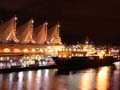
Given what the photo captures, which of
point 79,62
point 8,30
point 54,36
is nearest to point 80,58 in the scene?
point 79,62

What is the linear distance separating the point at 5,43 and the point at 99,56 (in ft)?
53.5

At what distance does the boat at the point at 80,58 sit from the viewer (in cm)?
4822

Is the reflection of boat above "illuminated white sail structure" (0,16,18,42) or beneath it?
beneath

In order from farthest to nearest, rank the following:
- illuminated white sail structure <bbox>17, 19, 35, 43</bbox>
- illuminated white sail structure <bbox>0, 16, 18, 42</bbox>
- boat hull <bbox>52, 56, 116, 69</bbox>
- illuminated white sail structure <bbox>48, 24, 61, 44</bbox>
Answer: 1. illuminated white sail structure <bbox>48, 24, 61, 44</bbox>
2. illuminated white sail structure <bbox>17, 19, 35, 43</bbox>
3. illuminated white sail structure <bbox>0, 16, 18, 42</bbox>
4. boat hull <bbox>52, 56, 116, 69</bbox>

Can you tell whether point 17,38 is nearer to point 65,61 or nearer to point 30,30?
point 30,30

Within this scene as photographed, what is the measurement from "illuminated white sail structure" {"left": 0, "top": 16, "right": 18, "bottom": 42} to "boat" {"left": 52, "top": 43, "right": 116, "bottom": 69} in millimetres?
6528

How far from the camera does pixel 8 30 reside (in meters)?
48.8

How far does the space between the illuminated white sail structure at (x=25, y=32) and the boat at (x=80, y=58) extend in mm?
4974

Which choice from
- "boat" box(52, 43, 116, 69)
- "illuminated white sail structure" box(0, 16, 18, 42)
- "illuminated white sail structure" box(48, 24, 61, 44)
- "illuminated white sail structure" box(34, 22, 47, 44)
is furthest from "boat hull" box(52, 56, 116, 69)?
"illuminated white sail structure" box(48, 24, 61, 44)

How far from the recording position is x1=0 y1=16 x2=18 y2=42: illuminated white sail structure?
4819 cm

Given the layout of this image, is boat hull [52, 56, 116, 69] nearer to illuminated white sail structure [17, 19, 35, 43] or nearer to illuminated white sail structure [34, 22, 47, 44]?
illuminated white sail structure [17, 19, 35, 43]

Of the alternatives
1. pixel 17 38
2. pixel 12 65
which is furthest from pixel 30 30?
pixel 12 65

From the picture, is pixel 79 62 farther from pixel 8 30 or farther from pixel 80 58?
pixel 8 30

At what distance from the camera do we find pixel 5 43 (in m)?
48.9
